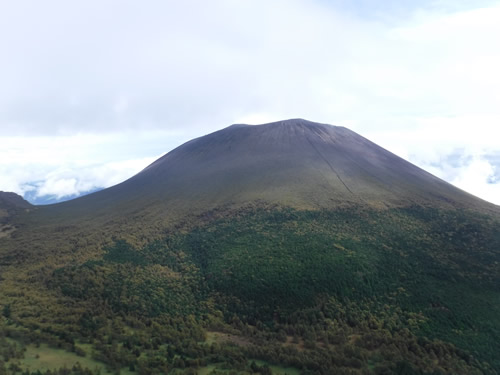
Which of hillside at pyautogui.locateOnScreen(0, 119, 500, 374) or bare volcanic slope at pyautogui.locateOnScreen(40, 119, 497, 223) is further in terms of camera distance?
bare volcanic slope at pyautogui.locateOnScreen(40, 119, 497, 223)

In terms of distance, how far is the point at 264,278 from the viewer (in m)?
45.5

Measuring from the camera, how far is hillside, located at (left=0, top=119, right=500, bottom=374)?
101 feet

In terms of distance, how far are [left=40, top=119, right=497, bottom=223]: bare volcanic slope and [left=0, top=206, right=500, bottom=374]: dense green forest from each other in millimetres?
→ 11592

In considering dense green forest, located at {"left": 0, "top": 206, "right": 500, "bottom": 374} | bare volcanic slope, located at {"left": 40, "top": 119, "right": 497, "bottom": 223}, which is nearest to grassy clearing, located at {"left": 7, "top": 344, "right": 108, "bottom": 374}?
dense green forest, located at {"left": 0, "top": 206, "right": 500, "bottom": 374}

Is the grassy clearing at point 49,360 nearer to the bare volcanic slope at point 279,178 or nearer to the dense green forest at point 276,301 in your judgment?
the dense green forest at point 276,301

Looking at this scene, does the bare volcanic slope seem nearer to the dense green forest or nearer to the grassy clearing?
the dense green forest

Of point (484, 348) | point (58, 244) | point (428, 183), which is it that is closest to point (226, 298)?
point (484, 348)

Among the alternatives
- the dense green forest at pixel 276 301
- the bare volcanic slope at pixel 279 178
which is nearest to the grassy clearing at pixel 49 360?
the dense green forest at pixel 276 301

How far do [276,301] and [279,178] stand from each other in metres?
47.4

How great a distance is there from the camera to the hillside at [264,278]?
30.7m

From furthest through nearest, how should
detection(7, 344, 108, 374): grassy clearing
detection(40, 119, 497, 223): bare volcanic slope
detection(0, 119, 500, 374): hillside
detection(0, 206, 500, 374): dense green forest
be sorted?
detection(40, 119, 497, 223): bare volcanic slope, detection(0, 119, 500, 374): hillside, detection(0, 206, 500, 374): dense green forest, detection(7, 344, 108, 374): grassy clearing

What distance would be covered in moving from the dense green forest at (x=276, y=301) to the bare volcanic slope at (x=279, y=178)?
11.6m

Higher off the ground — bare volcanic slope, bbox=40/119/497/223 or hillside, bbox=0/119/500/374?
bare volcanic slope, bbox=40/119/497/223

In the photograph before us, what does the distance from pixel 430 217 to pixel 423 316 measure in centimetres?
3435
